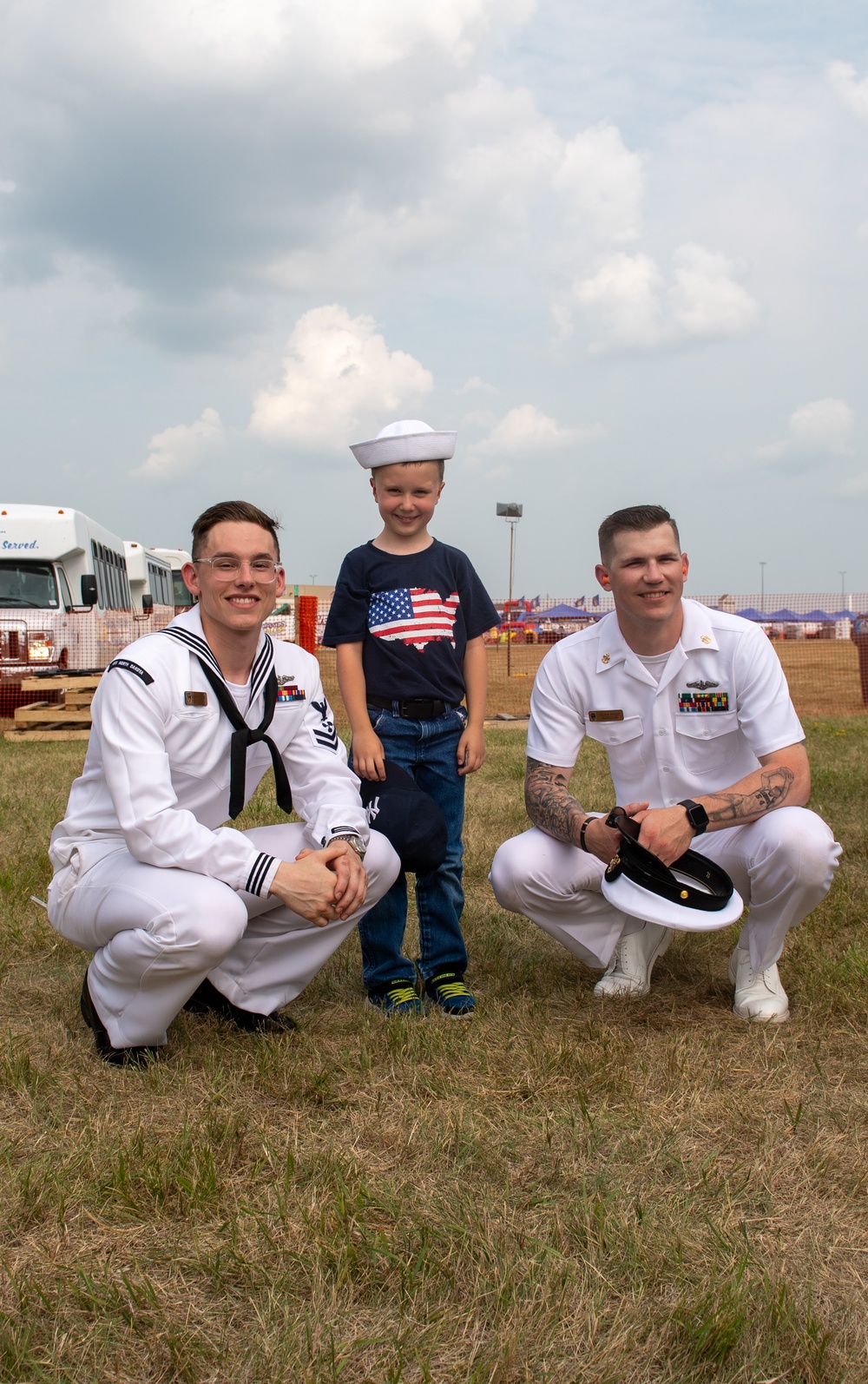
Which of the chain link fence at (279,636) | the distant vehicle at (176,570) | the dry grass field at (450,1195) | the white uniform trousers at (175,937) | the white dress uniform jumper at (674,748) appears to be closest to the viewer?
the dry grass field at (450,1195)

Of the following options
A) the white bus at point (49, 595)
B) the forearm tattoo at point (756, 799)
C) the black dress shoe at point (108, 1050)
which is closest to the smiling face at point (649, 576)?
the forearm tattoo at point (756, 799)

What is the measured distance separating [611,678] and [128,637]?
14.2 metres

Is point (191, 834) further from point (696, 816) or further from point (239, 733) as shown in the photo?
point (696, 816)

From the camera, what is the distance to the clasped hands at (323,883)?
2936 millimetres

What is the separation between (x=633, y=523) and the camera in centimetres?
338

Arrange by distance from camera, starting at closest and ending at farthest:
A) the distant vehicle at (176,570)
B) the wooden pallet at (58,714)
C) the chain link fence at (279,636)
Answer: the wooden pallet at (58,714) → the chain link fence at (279,636) → the distant vehicle at (176,570)

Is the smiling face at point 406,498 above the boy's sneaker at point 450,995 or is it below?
above

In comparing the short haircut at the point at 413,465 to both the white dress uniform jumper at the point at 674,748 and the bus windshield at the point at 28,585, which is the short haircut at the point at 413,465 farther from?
the bus windshield at the point at 28,585

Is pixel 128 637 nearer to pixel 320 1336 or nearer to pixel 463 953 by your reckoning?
pixel 463 953

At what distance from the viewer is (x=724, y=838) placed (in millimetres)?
3529

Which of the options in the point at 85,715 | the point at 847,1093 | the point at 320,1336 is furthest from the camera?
the point at 85,715

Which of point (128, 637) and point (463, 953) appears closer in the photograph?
point (463, 953)

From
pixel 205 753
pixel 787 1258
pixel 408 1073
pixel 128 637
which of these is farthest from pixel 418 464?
pixel 128 637

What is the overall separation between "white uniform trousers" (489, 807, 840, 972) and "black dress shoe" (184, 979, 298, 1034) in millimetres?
831
